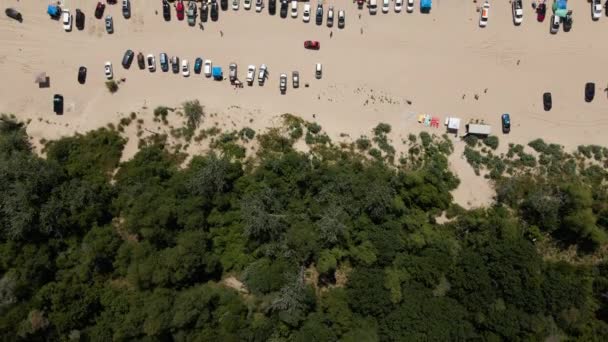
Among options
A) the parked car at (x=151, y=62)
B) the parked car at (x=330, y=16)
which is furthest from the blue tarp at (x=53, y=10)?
the parked car at (x=330, y=16)

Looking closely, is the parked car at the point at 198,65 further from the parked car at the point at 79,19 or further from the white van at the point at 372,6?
the white van at the point at 372,6

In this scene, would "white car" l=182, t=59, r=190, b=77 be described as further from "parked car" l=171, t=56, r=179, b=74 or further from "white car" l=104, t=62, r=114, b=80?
"white car" l=104, t=62, r=114, b=80

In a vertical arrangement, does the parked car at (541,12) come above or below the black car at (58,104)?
above

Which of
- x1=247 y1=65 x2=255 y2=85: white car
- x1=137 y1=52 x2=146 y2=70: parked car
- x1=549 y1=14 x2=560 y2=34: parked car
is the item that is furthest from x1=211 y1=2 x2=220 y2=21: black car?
x1=549 y1=14 x2=560 y2=34: parked car

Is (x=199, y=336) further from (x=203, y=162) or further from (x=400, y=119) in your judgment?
(x=400, y=119)

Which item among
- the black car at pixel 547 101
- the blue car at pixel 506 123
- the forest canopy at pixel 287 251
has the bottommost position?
the forest canopy at pixel 287 251
